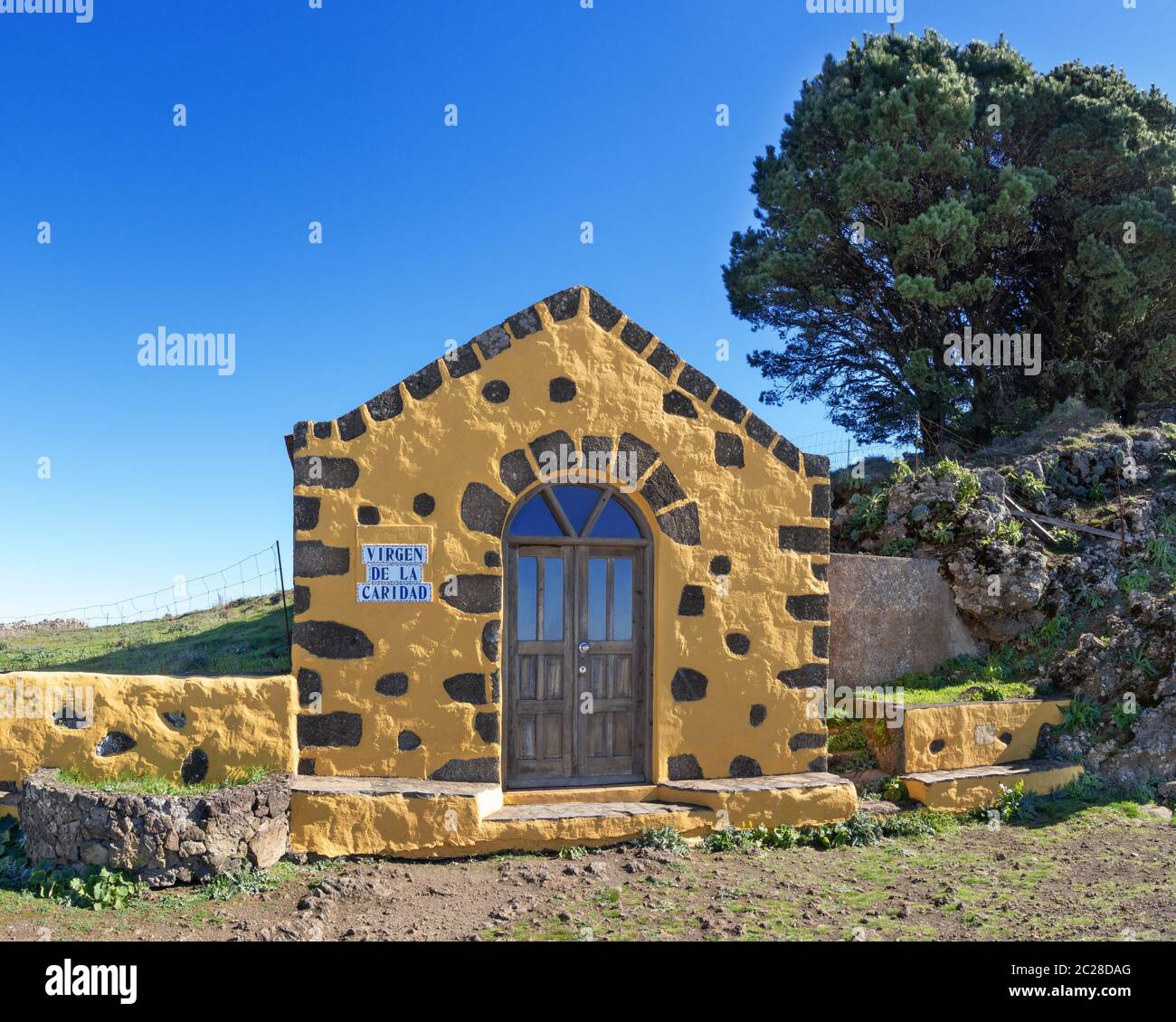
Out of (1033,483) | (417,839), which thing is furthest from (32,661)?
(1033,483)

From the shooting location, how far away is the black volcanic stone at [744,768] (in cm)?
792

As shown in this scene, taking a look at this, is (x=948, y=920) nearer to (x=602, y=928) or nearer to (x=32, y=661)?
(x=602, y=928)

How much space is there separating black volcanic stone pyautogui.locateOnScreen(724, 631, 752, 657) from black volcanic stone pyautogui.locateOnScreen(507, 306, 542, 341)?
325 cm

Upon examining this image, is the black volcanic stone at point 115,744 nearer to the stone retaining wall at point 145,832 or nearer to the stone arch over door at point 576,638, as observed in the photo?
the stone retaining wall at point 145,832

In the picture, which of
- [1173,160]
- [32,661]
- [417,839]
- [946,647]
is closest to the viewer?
[417,839]

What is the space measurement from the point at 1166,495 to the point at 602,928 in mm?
11409

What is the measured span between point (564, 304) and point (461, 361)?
3.52 feet

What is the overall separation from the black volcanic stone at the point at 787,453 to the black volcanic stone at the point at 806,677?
6.15 ft

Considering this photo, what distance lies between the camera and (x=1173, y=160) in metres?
17.1

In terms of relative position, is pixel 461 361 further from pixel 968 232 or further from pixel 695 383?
pixel 968 232

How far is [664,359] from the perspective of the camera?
26.4 ft

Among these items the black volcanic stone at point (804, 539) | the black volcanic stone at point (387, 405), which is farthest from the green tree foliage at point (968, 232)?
the black volcanic stone at point (387, 405)

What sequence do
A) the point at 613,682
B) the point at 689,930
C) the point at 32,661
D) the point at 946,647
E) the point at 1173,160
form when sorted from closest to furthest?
the point at 689,930
the point at 613,682
the point at 946,647
the point at 32,661
the point at 1173,160

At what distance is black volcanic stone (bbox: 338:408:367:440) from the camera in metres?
7.26
